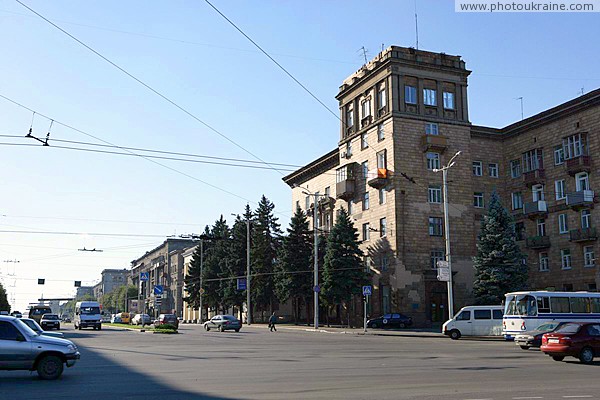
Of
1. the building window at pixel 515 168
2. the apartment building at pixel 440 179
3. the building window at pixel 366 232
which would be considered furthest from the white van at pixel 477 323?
the building window at pixel 515 168

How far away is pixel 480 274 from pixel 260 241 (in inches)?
1178

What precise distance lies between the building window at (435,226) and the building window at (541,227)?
8.69m

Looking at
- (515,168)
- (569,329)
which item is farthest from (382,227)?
(569,329)

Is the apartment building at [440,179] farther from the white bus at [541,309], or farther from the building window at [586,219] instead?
the white bus at [541,309]

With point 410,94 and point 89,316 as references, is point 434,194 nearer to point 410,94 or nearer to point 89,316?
point 410,94

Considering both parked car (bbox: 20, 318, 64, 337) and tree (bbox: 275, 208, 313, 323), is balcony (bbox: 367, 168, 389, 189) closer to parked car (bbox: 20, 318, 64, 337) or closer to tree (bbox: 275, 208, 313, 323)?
tree (bbox: 275, 208, 313, 323)

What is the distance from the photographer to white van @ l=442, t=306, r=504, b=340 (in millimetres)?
39231

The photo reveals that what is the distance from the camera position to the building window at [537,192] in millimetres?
57844

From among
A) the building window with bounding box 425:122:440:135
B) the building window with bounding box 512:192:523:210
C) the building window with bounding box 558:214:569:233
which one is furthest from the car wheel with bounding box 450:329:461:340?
the building window with bounding box 512:192:523:210

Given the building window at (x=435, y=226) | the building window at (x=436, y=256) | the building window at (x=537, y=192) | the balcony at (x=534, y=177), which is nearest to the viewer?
the balcony at (x=534, y=177)

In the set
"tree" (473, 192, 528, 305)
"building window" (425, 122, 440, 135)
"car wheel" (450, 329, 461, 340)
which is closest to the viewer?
"car wheel" (450, 329, 461, 340)

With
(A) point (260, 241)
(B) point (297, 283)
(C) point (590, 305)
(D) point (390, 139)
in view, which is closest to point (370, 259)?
(B) point (297, 283)

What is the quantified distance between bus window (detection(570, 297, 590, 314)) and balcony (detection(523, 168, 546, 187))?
2444cm

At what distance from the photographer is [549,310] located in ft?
108
